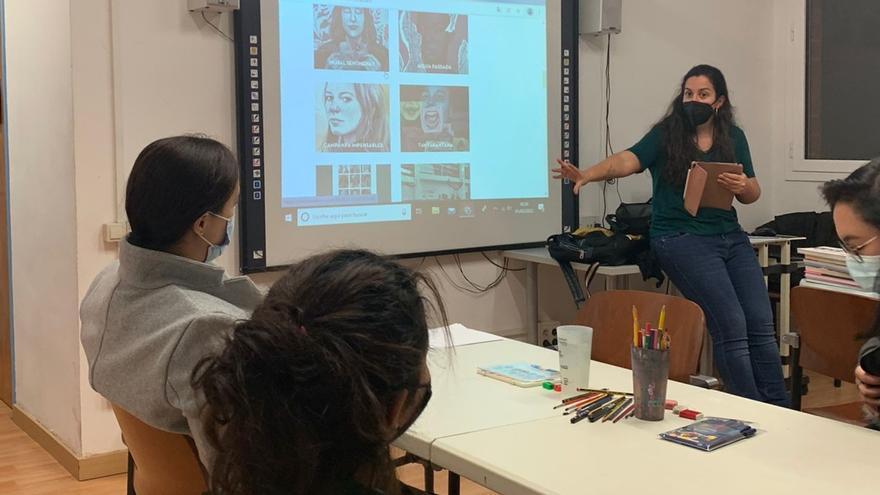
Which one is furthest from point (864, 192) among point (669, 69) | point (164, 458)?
point (669, 69)

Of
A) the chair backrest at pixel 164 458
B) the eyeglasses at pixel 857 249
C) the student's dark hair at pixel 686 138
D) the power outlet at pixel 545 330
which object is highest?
the student's dark hair at pixel 686 138

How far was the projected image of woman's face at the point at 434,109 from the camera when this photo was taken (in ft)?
14.0

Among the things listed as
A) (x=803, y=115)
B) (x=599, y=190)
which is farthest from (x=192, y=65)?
(x=803, y=115)

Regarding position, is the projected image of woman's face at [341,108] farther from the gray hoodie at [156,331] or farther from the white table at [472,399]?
the gray hoodie at [156,331]

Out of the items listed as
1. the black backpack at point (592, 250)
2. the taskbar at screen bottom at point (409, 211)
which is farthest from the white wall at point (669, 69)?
the black backpack at point (592, 250)

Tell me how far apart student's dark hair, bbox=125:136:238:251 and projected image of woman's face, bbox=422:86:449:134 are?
2.51 metres

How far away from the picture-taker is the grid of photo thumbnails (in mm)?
4000

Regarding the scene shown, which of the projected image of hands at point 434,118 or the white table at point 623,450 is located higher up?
the projected image of hands at point 434,118

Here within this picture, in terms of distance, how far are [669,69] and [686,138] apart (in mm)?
1570

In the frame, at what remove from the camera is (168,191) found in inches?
70.1

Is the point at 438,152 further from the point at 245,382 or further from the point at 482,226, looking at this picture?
the point at 245,382

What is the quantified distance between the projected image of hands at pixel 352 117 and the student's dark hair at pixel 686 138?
1223 millimetres

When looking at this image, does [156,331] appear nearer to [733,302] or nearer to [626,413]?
[626,413]

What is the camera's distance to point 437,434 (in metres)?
1.78
